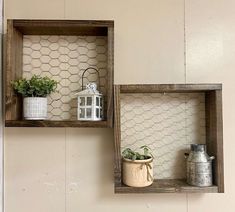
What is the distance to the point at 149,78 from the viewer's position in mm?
1128

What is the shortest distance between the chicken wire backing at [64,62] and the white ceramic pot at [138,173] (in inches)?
12.9

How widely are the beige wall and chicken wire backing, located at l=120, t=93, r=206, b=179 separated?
8 cm

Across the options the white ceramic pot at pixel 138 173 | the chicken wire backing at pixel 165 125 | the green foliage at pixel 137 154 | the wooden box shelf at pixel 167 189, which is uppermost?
the chicken wire backing at pixel 165 125

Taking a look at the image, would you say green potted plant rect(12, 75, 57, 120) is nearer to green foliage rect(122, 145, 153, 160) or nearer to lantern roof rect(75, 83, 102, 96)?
lantern roof rect(75, 83, 102, 96)

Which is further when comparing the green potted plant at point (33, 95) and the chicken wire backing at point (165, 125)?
the chicken wire backing at point (165, 125)

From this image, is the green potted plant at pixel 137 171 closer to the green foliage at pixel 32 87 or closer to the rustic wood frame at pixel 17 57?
the rustic wood frame at pixel 17 57

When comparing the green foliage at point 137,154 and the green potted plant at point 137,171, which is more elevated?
the green foliage at point 137,154

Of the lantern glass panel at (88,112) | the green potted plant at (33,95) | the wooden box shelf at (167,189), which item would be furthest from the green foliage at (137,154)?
the green potted plant at (33,95)

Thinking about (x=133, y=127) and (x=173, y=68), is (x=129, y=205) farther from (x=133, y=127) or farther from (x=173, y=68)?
(x=173, y=68)

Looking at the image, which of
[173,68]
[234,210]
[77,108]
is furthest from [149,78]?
[234,210]

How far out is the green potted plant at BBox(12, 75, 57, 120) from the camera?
99 centimetres

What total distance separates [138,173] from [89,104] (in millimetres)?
327

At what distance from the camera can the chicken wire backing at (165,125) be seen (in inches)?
44.2

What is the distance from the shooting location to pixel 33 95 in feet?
3.30
